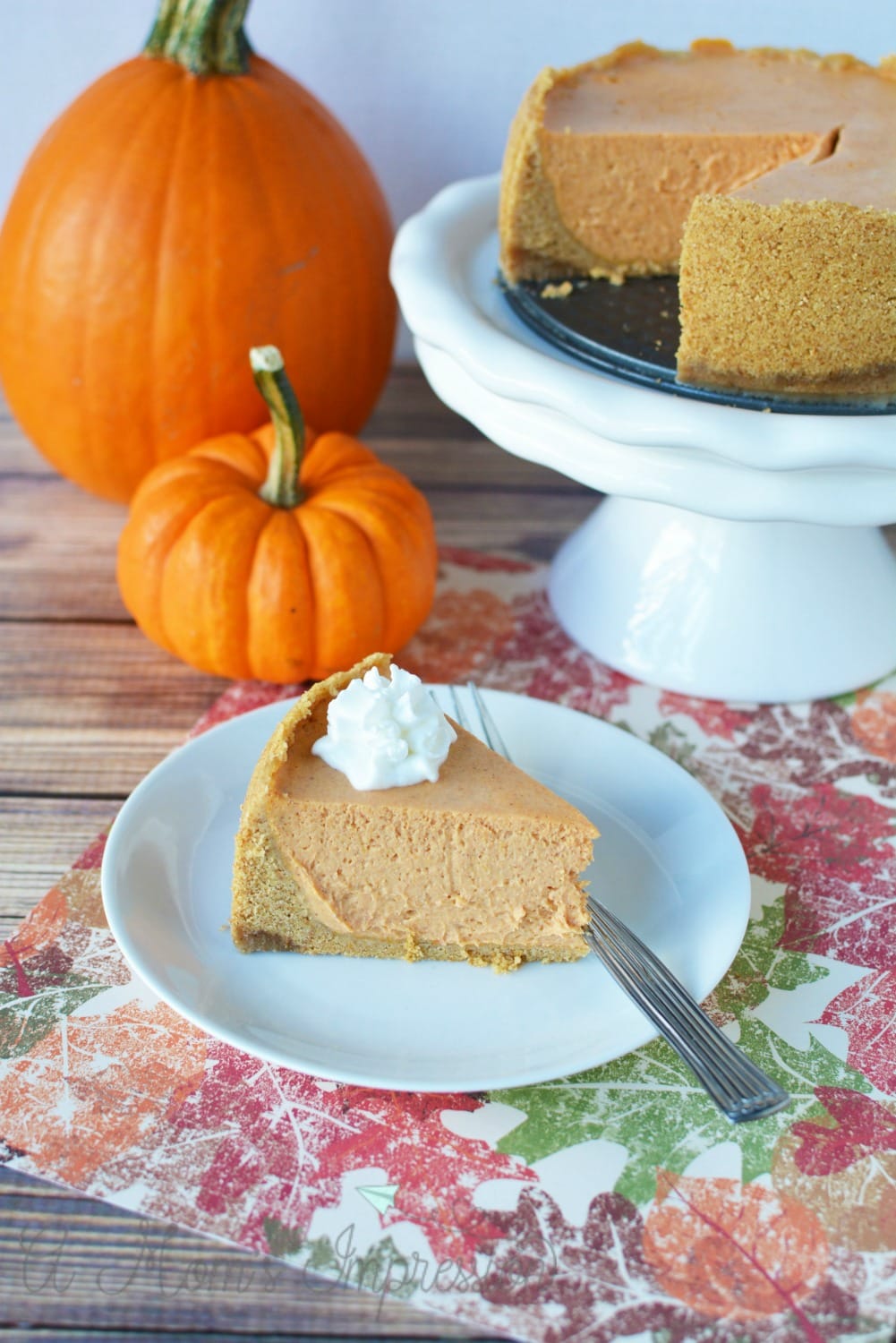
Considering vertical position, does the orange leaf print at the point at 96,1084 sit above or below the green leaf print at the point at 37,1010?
above

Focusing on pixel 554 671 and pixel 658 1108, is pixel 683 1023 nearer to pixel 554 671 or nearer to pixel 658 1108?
pixel 658 1108

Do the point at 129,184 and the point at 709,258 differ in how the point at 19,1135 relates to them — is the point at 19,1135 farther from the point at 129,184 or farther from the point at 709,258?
the point at 129,184

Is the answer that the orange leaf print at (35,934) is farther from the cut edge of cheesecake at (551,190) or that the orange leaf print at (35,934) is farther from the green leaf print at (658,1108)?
the cut edge of cheesecake at (551,190)

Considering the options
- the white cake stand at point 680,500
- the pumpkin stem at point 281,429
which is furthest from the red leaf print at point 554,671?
the pumpkin stem at point 281,429

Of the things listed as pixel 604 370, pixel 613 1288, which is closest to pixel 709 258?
pixel 604 370

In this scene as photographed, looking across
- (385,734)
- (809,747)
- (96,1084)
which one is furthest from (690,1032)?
(809,747)

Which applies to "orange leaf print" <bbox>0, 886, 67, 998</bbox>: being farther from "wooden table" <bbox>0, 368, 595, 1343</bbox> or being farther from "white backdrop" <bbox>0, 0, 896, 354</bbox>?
"white backdrop" <bbox>0, 0, 896, 354</bbox>

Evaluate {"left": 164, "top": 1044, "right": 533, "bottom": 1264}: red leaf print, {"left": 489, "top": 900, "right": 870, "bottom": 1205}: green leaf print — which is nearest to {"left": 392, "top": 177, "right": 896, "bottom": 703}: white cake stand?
{"left": 489, "top": 900, "right": 870, "bottom": 1205}: green leaf print
